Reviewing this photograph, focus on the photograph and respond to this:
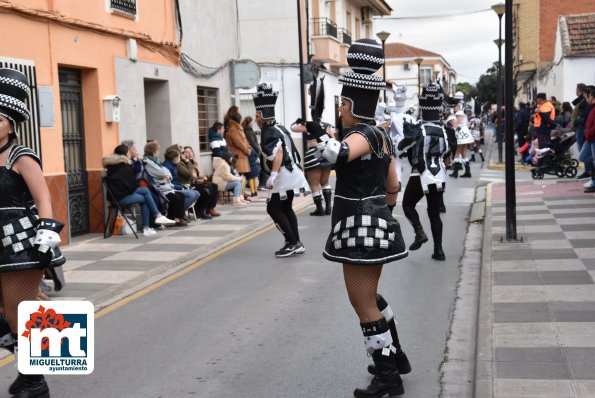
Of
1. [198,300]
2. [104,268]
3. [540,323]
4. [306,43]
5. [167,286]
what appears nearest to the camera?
[540,323]

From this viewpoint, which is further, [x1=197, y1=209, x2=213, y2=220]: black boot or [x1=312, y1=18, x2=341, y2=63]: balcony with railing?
[x1=312, y1=18, x2=341, y2=63]: balcony with railing

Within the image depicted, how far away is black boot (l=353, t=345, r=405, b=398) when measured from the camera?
496cm

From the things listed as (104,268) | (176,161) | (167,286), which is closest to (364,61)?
(167,286)

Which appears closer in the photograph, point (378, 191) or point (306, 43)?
point (378, 191)

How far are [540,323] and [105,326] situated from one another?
3752 millimetres

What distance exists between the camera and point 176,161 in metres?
14.2

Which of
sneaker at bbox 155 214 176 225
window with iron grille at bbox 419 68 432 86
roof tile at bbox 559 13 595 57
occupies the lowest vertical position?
sneaker at bbox 155 214 176 225

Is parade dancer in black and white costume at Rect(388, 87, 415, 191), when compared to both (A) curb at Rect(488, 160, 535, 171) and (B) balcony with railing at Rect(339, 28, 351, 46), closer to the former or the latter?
(A) curb at Rect(488, 160, 535, 171)

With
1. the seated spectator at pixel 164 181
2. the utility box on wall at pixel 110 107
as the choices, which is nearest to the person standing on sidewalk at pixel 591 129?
the seated spectator at pixel 164 181

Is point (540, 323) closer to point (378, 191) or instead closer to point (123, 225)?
point (378, 191)

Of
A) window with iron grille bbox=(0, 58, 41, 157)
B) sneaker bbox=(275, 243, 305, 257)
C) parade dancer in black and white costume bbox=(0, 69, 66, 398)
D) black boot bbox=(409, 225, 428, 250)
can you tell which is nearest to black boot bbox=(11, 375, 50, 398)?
parade dancer in black and white costume bbox=(0, 69, 66, 398)

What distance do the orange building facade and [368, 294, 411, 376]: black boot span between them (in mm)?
7364

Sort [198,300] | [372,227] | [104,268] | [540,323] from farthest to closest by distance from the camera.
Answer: [104,268]
[198,300]
[540,323]
[372,227]

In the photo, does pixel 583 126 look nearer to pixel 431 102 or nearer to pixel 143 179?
pixel 431 102
